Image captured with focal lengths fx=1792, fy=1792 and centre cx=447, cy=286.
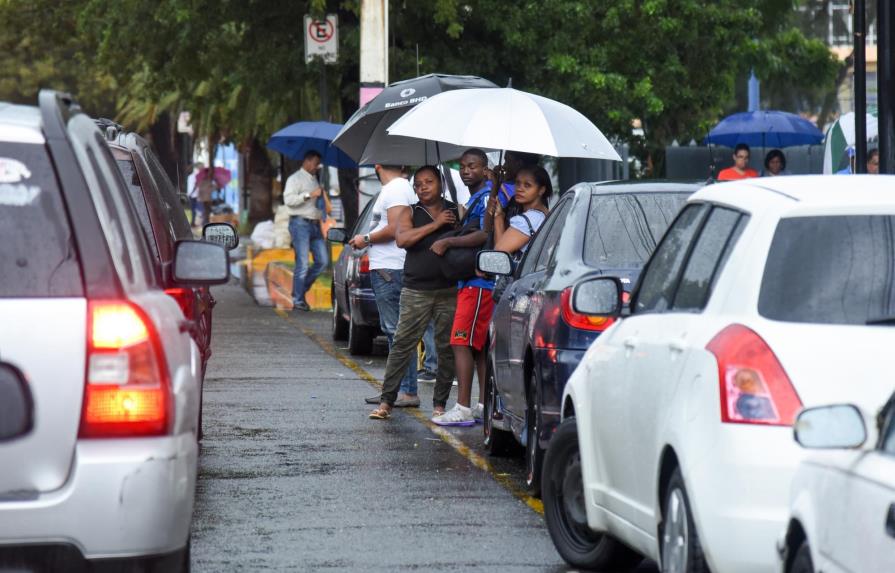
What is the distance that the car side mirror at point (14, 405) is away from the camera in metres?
4.57

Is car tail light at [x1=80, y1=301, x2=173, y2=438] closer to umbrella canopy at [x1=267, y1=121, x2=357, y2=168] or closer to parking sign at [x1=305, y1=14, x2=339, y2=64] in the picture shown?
umbrella canopy at [x1=267, y1=121, x2=357, y2=168]

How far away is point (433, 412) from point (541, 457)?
3542 millimetres

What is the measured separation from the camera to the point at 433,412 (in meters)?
12.0

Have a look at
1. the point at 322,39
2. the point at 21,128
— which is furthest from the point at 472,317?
the point at 322,39

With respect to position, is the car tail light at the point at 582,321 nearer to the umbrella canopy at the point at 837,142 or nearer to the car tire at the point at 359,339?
the umbrella canopy at the point at 837,142

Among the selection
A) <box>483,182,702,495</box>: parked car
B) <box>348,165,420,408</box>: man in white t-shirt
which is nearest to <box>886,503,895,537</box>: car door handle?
<box>483,182,702,495</box>: parked car

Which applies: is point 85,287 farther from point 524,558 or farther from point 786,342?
point 524,558

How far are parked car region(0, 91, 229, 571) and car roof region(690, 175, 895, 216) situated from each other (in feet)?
6.31

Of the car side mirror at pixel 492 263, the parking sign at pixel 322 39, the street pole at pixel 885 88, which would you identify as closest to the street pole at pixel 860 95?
the street pole at pixel 885 88

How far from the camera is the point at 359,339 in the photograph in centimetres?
1642

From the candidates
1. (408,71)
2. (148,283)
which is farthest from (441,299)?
(408,71)

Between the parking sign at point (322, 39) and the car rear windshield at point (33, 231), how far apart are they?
705 inches

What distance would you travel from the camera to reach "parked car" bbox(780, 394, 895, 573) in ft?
12.6

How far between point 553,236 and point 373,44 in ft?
37.1
